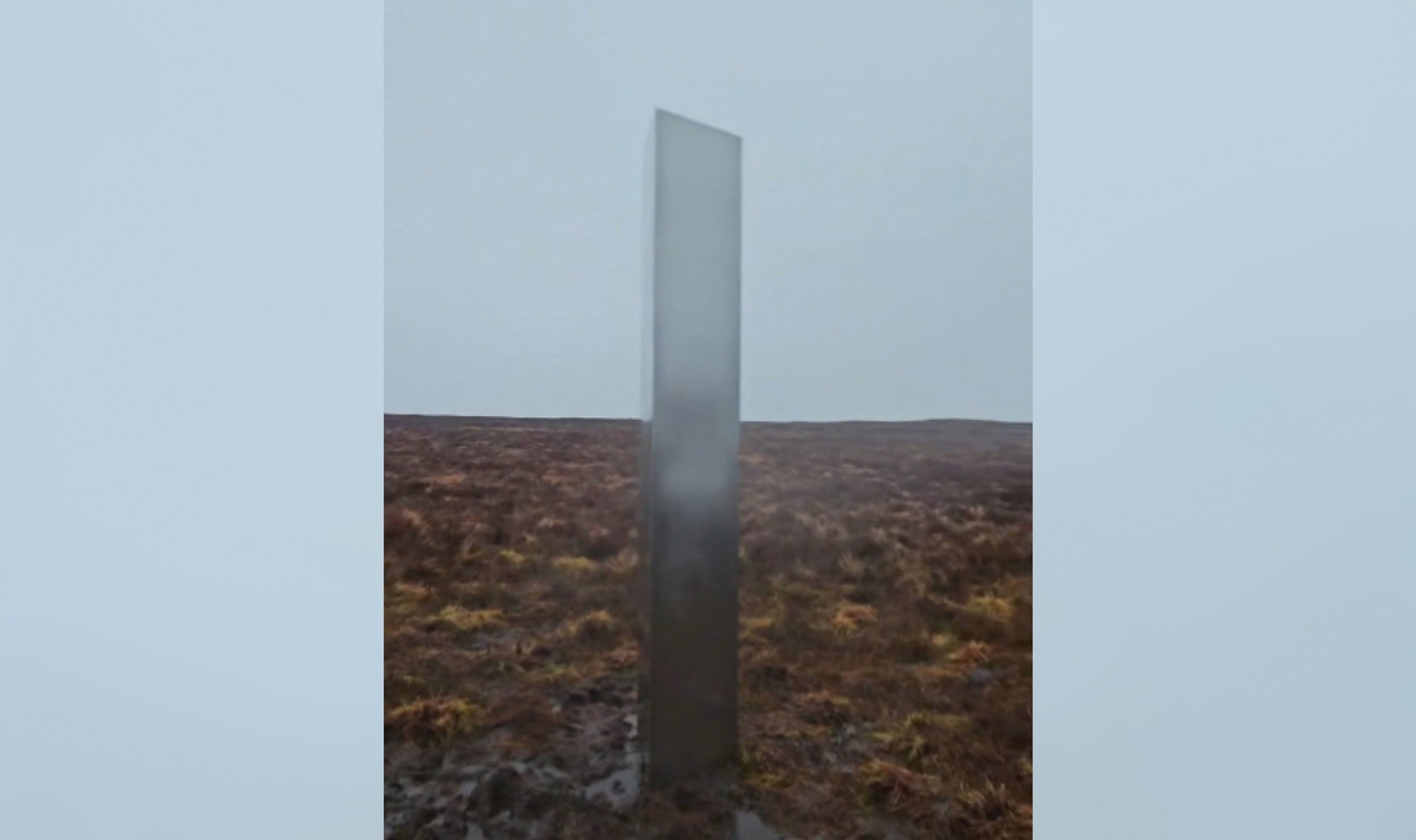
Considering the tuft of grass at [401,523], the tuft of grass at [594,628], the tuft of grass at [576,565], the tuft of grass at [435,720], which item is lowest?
the tuft of grass at [435,720]

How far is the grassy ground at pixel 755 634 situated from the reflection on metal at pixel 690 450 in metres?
0.03

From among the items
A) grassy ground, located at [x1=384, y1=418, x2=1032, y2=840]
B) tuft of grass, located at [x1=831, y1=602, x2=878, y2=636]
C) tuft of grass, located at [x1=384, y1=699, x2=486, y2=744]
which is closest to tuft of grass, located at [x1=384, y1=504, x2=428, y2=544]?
grassy ground, located at [x1=384, y1=418, x2=1032, y2=840]

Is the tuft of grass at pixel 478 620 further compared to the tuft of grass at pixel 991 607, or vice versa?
the tuft of grass at pixel 991 607

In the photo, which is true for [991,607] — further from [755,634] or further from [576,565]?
[576,565]

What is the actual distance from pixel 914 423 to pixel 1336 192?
0.84m

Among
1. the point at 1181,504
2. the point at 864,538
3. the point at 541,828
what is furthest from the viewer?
the point at 1181,504

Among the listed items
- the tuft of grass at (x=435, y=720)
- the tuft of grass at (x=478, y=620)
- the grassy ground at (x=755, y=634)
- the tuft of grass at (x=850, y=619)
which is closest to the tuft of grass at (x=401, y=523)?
the grassy ground at (x=755, y=634)

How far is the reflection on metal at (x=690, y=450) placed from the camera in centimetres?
144

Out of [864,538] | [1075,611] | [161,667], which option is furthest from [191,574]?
[1075,611]

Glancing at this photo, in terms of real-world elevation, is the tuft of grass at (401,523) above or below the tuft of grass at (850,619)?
above

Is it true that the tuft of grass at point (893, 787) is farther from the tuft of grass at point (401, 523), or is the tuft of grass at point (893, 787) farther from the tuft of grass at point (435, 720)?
the tuft of grass at point (401, 523)

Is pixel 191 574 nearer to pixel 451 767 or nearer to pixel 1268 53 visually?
pixel 451 767

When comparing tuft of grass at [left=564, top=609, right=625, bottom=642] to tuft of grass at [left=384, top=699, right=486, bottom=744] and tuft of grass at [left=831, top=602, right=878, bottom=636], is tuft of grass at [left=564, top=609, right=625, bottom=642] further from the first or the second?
tuft of grass at [left=831, top=602, right=878, bottom=636]

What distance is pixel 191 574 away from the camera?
1424 mm
